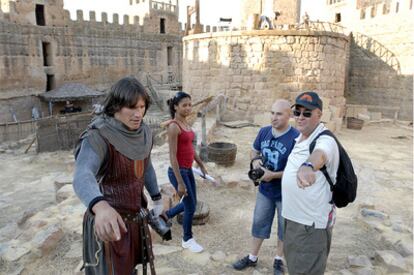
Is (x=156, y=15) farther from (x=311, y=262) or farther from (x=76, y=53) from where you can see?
(x=311, y=262)

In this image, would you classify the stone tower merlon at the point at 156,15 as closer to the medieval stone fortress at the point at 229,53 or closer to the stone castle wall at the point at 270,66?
the medieval stone fortress at the point at 229,53

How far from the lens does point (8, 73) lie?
707 inches

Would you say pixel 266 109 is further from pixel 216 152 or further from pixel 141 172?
pixel 141 172

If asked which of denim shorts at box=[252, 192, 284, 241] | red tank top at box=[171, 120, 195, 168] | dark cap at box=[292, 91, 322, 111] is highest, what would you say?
dark cap at box=[292, 91, 322, 111]

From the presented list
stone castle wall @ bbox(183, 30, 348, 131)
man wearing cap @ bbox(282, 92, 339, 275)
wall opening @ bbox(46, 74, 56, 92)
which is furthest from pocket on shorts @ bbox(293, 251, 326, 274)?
wall opening @ bbox(46, 74, 56, 92)

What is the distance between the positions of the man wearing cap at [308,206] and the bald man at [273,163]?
559mm

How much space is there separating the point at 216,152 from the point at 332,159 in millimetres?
4667

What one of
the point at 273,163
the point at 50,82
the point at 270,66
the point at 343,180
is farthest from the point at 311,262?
the point at 50,82

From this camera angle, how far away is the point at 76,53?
20828 millimetres

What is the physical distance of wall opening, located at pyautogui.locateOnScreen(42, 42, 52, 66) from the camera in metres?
20.0


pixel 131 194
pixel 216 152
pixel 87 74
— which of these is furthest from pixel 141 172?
pixel 87 74

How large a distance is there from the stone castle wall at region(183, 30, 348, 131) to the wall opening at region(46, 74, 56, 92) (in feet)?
39.5

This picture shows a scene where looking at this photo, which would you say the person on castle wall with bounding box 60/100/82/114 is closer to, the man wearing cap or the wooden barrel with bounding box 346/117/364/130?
the wooden barrel with bounding box 346/117/364/130

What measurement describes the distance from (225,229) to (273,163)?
160 centimetres
